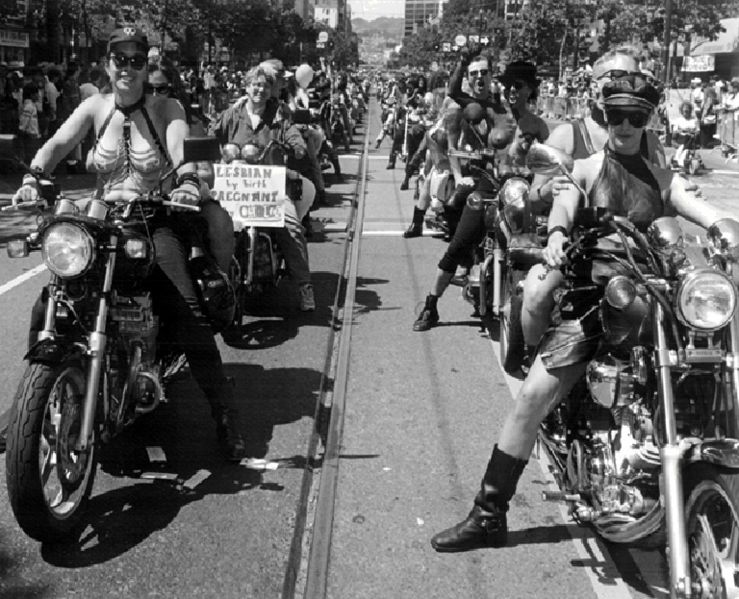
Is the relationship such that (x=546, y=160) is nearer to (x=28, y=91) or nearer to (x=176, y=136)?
(x=176, y=136)

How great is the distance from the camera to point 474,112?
304 inches

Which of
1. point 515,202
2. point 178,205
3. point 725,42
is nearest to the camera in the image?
point 178,205

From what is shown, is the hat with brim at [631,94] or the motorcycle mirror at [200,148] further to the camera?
the motorcycle mirror at [200,148]

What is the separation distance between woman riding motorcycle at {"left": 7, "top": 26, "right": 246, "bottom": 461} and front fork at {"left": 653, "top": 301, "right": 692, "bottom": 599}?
2.21 meters

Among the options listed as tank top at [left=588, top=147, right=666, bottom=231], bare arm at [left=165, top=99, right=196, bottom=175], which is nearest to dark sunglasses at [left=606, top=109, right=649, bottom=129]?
tank top at [left=588, top=147, right=666, bottom=231]

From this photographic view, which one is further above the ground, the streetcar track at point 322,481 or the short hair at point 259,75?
the short hair at point 259,75

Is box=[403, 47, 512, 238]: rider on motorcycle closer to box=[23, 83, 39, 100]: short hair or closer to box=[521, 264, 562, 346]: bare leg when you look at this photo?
box=[521, 264, 562, 346]: bare leg

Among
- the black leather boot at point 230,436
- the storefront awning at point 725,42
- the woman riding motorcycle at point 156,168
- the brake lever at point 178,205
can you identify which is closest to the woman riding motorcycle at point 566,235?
the black leather boot at point 230,436

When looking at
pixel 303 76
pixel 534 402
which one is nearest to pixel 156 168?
pixel 534 402

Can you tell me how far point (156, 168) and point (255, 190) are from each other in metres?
2.36

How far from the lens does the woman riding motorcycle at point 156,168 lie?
4.42m

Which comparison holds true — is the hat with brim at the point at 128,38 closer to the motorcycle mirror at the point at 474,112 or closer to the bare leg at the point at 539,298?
the bare leg at the point at 539,298

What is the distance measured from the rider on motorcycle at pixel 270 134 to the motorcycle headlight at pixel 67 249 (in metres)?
3.71

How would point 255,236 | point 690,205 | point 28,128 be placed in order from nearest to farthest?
point 690,205 < point 255,236 < point 28,128
